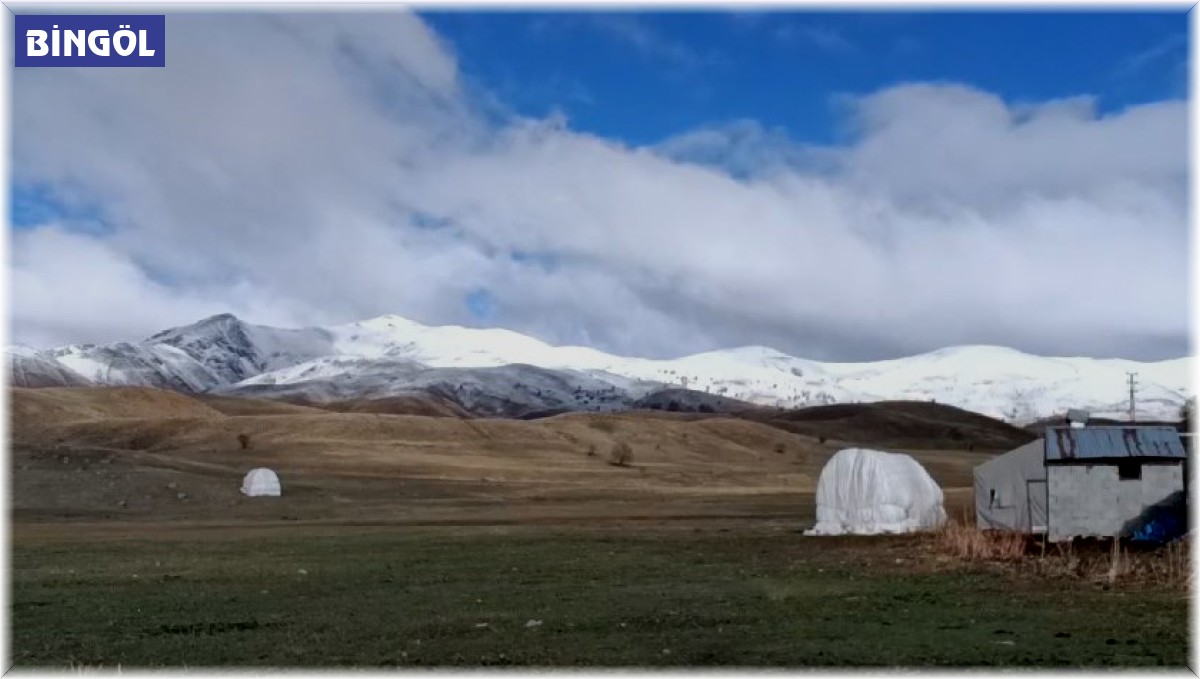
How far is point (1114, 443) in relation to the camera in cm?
3566

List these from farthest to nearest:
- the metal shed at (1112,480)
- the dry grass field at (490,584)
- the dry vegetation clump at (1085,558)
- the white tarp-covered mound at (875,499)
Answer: the white tarp-covered mound at (875,499), the metal shed at (1112,480), the dry vegetation clump at (1085,558), the dry grass field at (490,584)

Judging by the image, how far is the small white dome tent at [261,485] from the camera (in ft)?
198

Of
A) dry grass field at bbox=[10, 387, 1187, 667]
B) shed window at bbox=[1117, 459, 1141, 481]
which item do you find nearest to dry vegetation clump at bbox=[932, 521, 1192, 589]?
dry grass field at bbox=[10, 387, 1187, 667]

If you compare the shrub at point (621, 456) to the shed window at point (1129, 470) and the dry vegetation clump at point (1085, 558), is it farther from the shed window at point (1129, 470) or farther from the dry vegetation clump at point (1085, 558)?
the dry vegetation clump at point (1085, 558)

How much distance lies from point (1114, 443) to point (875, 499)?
7.27 meters

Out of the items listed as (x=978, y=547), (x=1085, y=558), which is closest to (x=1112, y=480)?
(x=1085, y=558)

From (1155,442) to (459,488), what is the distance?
42148 mm

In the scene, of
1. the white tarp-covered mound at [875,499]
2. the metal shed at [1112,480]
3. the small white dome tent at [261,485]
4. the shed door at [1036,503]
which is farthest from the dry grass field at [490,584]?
the shed door at [1036,503]

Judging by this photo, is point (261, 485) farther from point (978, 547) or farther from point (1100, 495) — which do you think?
point (978, 547)

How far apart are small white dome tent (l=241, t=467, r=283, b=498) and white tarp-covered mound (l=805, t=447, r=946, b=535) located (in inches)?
1171

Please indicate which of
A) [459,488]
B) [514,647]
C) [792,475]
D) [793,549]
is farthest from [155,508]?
[792,475]

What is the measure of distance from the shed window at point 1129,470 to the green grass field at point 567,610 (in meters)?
7.46

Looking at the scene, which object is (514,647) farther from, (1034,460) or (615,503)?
(615,503)

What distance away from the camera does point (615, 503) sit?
6234 cm
